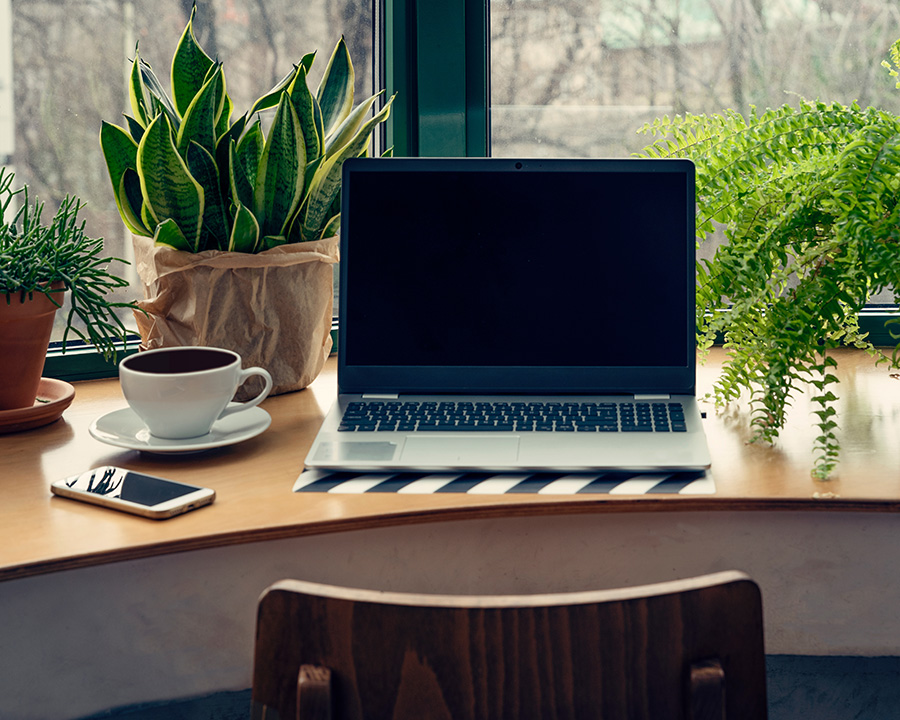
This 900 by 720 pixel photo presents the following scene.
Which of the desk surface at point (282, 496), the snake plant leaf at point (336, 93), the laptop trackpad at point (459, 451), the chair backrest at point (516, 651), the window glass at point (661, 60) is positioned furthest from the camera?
the window glass at point (661, 60)

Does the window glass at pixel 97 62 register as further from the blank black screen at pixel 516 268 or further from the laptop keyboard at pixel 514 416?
the laptop keyboard at pixel 514 416

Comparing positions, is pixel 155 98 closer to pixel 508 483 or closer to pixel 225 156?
pixel 225 156

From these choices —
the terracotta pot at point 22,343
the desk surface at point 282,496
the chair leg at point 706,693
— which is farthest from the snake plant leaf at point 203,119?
the chair leg at point 706,693

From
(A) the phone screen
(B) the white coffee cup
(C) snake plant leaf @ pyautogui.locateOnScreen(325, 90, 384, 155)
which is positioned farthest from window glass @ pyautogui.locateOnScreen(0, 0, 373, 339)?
(A) the phone screen

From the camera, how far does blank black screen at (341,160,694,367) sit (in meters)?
1.03

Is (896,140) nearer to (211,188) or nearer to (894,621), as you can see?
(894,621)

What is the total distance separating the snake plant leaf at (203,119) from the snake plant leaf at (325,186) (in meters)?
0.13

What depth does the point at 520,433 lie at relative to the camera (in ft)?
3.07

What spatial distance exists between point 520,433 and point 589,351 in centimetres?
16

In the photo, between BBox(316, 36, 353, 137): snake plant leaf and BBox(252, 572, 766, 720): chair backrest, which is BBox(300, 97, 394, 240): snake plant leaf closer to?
Result: BBox(316, 36, 353, 137): snake plant leaf

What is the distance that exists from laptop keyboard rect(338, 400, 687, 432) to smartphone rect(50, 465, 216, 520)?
19cm

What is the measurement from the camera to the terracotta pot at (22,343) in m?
0.97

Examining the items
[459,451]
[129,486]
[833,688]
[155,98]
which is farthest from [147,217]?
[833,688]

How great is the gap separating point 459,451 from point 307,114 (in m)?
0.47
